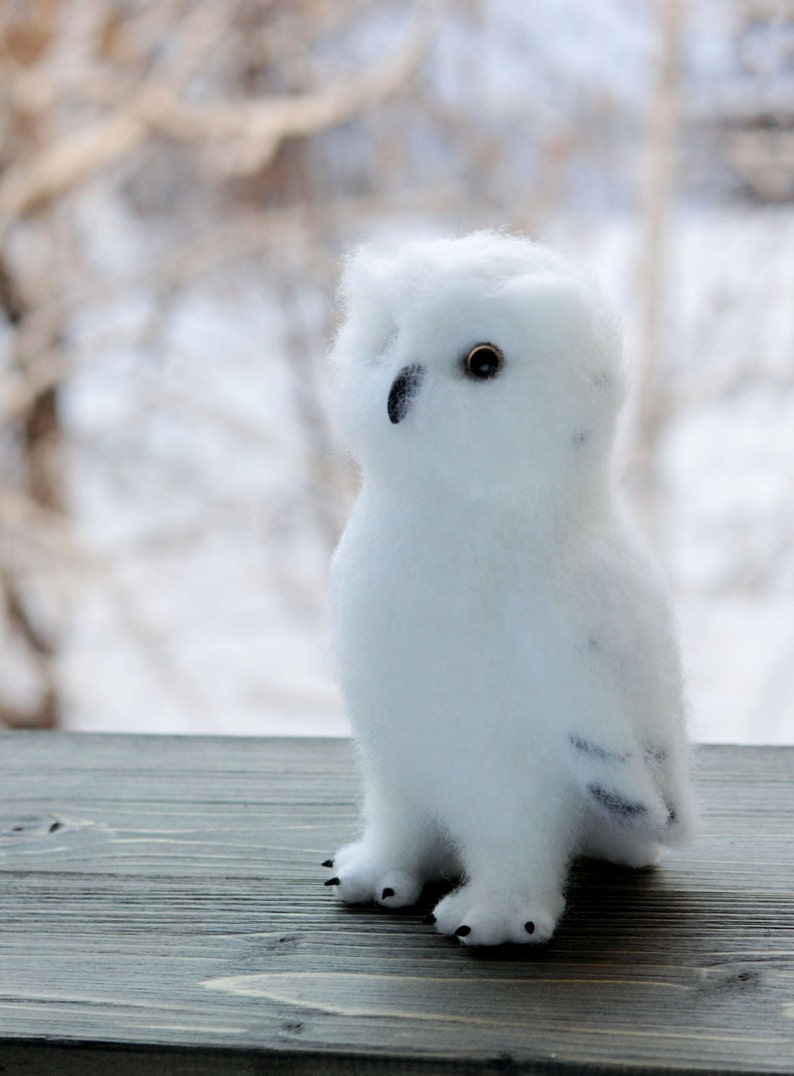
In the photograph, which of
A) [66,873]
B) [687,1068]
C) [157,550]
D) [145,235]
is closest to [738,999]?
[687,1068]

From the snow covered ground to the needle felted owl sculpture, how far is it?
2.07 metres

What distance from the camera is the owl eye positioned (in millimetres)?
679

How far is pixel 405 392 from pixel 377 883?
32 cm

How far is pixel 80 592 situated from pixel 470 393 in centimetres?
222

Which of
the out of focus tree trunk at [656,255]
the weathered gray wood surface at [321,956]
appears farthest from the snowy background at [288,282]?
the weathered gray wood surface at [321,956]

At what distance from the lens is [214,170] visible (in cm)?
282

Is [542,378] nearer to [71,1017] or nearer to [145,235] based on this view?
[71,1017]

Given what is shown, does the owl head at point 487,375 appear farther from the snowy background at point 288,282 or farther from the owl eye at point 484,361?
the snowy background at point 288,282

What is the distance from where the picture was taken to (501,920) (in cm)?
70

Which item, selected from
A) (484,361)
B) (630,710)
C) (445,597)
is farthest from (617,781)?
(484,361)

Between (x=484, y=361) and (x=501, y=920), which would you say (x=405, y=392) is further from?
(x=501, y=920)

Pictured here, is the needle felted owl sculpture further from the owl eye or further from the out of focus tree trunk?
the out of focus tree trunk

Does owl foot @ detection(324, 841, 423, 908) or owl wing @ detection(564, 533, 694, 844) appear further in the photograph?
owl foot @ detection(324, 841, 423, 908)

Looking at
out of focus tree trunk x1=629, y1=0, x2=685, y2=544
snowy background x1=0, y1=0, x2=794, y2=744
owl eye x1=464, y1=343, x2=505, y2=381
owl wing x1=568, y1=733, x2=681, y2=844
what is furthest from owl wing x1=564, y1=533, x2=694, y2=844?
snowy background x1=0, y1=0, x2=794, y2=744
